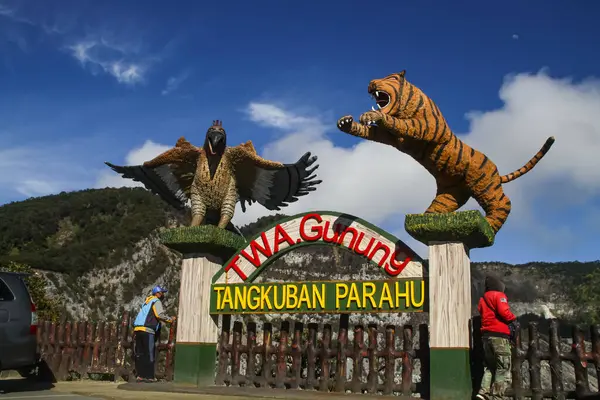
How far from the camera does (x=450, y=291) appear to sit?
23.7 feet

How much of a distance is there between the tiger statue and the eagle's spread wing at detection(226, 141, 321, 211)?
194 centimetres

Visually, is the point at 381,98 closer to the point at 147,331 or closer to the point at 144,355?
the point at 147,331

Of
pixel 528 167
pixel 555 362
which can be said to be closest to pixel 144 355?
pixel 555 362

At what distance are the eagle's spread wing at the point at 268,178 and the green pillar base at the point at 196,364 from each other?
102 inches

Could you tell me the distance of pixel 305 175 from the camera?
382 inches

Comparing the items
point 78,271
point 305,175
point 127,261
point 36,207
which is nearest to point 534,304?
point 127,261

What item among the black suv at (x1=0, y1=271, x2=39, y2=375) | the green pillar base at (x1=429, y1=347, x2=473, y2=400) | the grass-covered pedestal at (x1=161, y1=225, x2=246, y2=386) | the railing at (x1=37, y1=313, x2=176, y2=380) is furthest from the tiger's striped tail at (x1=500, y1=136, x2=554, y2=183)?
the black suv at (x1=0, y1=271, x2=39, y2=375)

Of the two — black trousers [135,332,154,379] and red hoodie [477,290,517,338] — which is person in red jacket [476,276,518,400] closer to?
red hoodie [477,290,517,338]

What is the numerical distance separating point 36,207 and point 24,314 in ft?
245

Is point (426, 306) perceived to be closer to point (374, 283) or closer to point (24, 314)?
point (374, 283)

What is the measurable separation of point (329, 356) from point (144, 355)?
3.22 metres

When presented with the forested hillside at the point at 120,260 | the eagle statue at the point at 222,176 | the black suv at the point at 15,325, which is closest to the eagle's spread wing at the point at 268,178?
the eagle statue at the point at 222,176

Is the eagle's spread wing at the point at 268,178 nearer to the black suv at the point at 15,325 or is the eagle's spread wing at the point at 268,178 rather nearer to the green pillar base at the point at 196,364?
the green pillar base at the point at 196,364

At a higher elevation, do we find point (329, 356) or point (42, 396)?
Result: point (329, 356)
